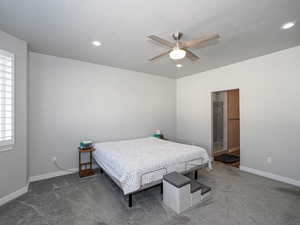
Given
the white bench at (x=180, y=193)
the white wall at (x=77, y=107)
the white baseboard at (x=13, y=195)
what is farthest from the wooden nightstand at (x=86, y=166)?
the white bench at (x=180, y=193)

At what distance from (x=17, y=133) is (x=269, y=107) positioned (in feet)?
17.6

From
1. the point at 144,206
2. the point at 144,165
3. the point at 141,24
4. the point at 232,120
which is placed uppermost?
the point at 141,24

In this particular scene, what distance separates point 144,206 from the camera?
2152 mm

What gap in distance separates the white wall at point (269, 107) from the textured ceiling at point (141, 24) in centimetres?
43

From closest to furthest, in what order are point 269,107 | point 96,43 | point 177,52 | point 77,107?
1. point 177,52
2. point 96,43
3. point 269,107
4. point 77,107

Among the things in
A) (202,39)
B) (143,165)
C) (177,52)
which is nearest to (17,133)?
(143,165)

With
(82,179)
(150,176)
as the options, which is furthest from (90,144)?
(150,176)

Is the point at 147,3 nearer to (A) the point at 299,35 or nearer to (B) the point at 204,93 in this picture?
(A) the point at 299,35

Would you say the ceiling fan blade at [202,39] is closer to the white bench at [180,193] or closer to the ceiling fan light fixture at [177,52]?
the ceiling fan light fixture at [177,52]

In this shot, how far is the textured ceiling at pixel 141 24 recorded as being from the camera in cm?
172

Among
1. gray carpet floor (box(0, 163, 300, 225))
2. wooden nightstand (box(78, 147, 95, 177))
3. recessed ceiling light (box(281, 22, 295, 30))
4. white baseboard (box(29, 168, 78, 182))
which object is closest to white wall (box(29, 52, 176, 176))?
white baseboard (box(29, 168, 78, 182))

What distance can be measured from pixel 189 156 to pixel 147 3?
260 cm

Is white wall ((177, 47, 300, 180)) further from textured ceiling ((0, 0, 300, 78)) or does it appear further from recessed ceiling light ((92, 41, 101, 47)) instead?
recessed ceiling light ((92, 41, 101, 47))

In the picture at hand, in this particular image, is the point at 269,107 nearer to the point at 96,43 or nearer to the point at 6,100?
the point at 96,43
